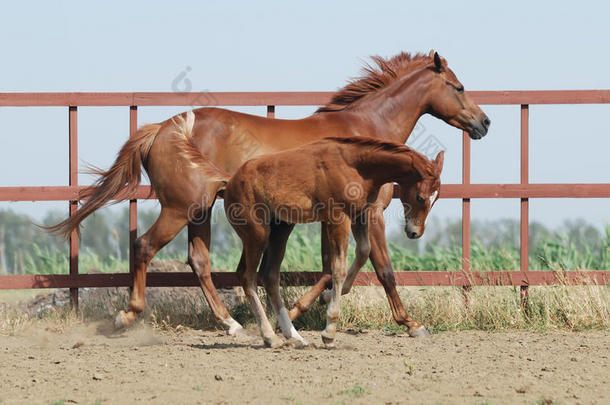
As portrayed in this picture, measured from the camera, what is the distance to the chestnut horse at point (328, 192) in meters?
6.23

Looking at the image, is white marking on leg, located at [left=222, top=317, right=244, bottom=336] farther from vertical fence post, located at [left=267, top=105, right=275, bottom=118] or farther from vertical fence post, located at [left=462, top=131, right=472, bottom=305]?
vertical fence post, located at [left=462, top=131, right=472, bottom=305]

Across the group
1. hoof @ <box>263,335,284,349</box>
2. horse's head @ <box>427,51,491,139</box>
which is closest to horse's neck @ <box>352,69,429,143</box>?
horse's head @ <box>427,51,491,139</box>

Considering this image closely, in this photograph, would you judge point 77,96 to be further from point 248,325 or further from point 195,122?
point 248,325

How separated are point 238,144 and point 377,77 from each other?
171cm

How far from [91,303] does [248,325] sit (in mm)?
1957

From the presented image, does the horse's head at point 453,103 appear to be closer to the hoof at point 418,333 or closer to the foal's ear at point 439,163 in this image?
the foal's ear at point 439,163

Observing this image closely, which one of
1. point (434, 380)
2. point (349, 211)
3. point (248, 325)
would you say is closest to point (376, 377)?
point (434, 380)

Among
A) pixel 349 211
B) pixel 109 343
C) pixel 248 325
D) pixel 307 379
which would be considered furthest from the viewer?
pixel 248 325

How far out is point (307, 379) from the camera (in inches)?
210

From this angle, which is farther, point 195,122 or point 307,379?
point 195,122

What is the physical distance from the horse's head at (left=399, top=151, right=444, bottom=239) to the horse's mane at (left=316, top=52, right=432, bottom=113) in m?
1.81

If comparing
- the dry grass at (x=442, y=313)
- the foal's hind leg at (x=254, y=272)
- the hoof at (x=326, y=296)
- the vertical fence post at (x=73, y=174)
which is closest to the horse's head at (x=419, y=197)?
the foal's hind leg at (x=254, y=272)

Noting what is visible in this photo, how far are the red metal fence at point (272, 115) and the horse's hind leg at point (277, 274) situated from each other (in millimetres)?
1452

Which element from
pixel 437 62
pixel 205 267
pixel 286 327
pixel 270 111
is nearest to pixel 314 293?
pixel 286 327
